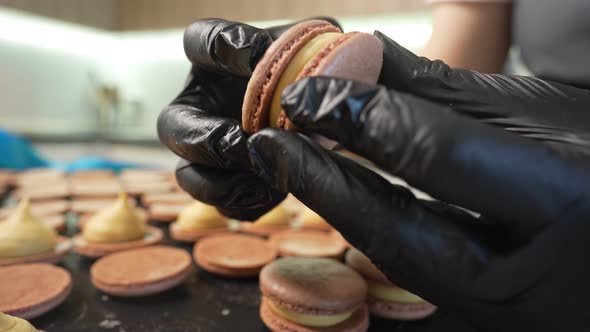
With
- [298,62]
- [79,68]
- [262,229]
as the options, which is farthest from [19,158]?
[298,62]

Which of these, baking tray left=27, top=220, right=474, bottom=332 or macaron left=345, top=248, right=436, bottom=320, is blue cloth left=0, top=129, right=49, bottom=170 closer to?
baking tray left=27, top=220, right=474, bottom=332

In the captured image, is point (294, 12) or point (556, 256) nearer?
point (556, 256)

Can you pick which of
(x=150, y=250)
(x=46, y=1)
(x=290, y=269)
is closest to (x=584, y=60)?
(x=290, y=269)

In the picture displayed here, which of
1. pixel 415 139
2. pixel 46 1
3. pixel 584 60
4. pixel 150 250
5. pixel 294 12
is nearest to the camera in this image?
pixel 415 139

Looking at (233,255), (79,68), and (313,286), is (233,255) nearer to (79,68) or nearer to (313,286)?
(313,286)

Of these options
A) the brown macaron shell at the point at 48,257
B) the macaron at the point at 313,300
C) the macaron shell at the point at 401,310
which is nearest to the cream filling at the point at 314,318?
the macaron at the point at 313,300

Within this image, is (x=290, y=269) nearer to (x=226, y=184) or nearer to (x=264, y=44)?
(x=226, y=184)
